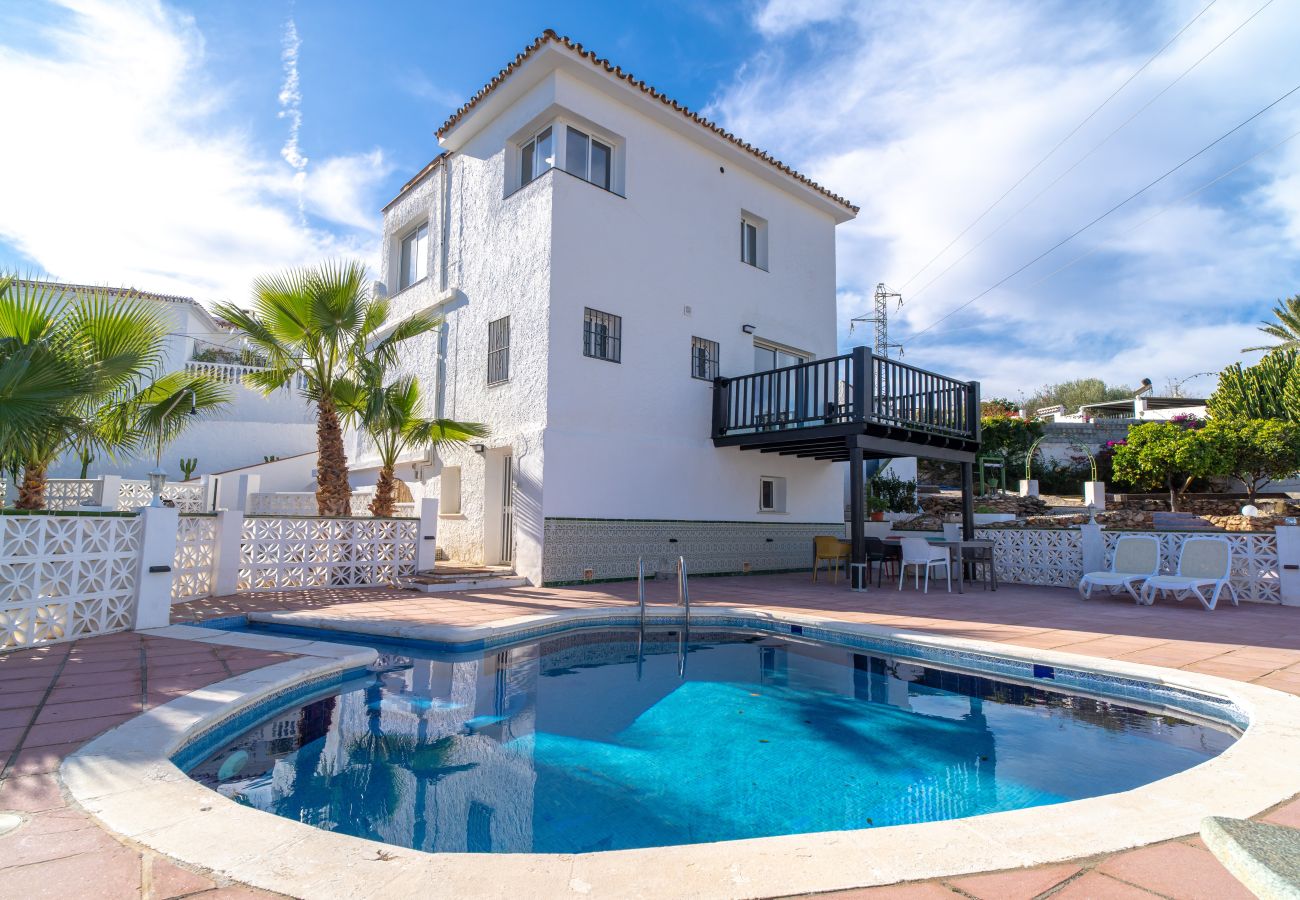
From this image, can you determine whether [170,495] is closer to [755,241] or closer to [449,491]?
[449,491]

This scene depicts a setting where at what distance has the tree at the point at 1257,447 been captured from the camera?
19.7m

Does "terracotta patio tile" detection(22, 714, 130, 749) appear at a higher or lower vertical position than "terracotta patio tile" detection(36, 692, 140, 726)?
higher

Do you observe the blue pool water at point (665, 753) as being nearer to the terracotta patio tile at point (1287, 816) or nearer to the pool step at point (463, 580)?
the terracotta patio tile at point (1287, 816)

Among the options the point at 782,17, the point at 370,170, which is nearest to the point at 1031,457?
the point at 782,17

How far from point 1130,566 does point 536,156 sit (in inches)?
439

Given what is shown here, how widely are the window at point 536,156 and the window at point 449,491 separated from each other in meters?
5.36

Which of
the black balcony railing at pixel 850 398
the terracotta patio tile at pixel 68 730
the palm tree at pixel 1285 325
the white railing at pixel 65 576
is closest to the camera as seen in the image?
the terracotta patio tile at pixel 68 730

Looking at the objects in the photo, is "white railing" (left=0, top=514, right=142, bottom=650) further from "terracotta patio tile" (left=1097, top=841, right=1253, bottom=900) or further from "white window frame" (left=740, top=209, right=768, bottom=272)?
"white window frame" (left=740, top=209, right=768, bottom=272)

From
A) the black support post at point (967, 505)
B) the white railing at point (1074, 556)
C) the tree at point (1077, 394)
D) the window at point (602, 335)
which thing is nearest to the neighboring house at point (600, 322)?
the window at point (602, 335)

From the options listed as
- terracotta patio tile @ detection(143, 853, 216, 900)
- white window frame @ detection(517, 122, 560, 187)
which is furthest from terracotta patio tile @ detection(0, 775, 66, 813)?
white window frame @ detection(517, 122, 560, 187)

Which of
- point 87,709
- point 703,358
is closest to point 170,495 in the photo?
point 703,358

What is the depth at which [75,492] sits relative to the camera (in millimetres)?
12922

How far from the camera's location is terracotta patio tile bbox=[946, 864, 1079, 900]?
1802 millimetres

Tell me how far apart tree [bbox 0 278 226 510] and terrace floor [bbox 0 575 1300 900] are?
1821 millimetres
